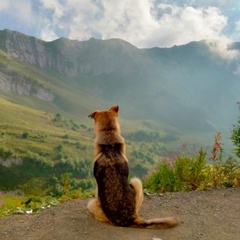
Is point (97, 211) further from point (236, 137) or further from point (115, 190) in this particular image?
point (236, 137)

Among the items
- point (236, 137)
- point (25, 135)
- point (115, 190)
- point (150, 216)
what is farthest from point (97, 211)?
point (25, 135)

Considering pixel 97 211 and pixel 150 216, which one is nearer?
pixel 97 211

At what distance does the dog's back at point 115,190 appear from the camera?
23.4 feet

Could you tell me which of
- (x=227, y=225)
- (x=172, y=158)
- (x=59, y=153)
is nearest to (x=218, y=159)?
(x=172, y=158)

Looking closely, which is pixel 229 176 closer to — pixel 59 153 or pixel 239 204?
pixel 239 204

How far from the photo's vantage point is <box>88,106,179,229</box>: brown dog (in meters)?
7.17

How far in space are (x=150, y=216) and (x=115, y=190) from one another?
1944 mm

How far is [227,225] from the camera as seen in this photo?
8.06 metres

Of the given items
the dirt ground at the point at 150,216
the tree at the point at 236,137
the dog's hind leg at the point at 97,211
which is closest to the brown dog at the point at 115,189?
the dog's hind leg at the point at 97,211

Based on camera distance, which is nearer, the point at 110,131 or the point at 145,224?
the point at 145,224

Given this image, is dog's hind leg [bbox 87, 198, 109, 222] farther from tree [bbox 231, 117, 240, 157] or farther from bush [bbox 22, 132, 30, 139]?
bush [bbox 22, 132, 30, 139]

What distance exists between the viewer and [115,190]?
7.12m

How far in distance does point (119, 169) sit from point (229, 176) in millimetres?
5771

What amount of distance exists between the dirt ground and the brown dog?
0.17 m
